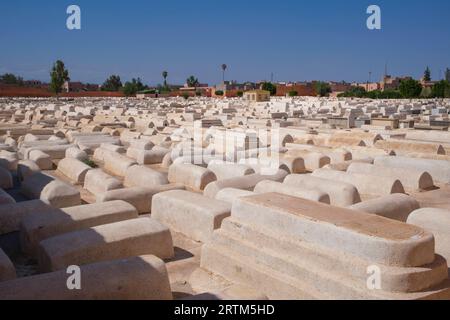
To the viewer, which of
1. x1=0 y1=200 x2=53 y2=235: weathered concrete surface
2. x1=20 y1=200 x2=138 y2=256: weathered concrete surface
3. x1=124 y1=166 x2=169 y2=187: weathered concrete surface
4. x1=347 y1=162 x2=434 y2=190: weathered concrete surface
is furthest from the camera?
x1=347 y1=162 x2=434 y2=190: weathered concrete surface

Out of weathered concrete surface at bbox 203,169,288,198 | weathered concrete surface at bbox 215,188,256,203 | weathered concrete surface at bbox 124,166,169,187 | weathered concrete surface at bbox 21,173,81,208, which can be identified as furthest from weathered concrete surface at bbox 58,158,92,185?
weathered concrete surface at bbox 215,188,256,203

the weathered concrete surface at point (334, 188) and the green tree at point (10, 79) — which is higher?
the green tree at point (10, 79)

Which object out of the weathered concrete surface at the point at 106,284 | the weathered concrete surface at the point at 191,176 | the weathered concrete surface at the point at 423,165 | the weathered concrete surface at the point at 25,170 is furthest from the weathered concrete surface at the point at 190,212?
the weathered concrete surface at the point at 423,165

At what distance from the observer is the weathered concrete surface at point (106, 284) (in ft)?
10.4

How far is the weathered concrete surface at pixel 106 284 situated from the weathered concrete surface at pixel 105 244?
2.52 feet

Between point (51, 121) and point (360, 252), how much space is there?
66.8 ft

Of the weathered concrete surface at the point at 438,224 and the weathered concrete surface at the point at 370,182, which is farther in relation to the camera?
the weathered concrete surface at the point at 370,182

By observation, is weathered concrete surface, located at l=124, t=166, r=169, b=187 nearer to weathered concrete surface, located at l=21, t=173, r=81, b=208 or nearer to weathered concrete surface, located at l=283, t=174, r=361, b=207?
weathered concrete surface, located at l=21, t=173, r=81, b=208

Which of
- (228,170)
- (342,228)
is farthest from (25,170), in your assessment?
(342,228)

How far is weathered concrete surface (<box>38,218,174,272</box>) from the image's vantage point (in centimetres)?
423

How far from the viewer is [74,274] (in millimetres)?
3373

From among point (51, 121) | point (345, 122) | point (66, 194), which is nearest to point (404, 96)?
point (345, 122)

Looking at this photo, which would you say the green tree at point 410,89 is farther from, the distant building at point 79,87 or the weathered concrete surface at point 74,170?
the distant building at point 79,87

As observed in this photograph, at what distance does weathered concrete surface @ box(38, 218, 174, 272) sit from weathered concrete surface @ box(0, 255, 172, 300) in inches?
30.3
